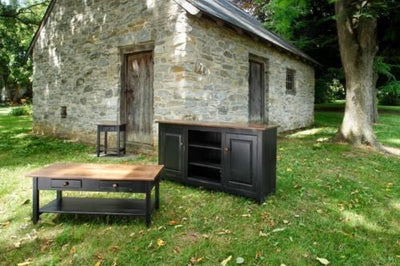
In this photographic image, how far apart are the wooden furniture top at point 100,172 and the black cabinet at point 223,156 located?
1020 mm

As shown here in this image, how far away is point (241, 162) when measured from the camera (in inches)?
148

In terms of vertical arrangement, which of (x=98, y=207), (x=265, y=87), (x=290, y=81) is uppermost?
(x=290, y=81)

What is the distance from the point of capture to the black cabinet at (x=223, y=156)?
3.65 m

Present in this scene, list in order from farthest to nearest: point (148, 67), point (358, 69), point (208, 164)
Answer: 1. point (358, 69)
2. point (148, 67)
3. point (208, 164)

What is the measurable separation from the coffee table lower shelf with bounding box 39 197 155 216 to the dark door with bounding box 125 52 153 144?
3548mm

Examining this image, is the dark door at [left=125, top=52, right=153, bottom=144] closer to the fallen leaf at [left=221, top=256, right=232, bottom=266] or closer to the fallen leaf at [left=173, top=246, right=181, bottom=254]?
the fallen leaf at [left=173, top=246, right=181, bottom=254]

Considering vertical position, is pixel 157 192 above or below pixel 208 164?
below

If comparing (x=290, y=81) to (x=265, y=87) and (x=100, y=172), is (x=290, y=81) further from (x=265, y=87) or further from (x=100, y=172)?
(x=100, y=172)

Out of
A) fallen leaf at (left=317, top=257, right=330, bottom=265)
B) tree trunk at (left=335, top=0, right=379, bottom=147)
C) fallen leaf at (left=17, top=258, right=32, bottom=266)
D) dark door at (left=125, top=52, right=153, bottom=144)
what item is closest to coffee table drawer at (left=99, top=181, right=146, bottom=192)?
fallen leaf at (left=17, top=258, right=32, bottom=266)

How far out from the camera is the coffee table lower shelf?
308 centimetres

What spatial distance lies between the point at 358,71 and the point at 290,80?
4057 millimetres

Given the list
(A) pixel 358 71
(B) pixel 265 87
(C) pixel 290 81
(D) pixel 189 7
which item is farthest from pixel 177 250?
(C) pixel 290 81

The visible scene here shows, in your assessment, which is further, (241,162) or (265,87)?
(265,87)

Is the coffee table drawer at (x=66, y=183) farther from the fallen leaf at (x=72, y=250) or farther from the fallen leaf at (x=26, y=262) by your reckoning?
the fallen leaf at (x=26, y=262)
